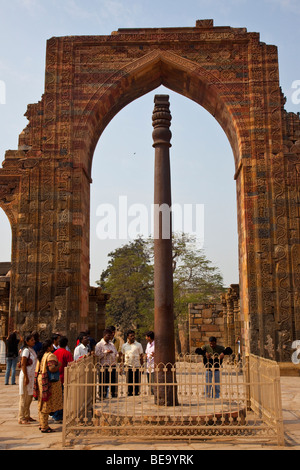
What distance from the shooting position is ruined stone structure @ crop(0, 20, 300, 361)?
36.6 ft

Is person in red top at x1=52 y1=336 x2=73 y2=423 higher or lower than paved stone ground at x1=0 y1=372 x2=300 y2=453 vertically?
higher

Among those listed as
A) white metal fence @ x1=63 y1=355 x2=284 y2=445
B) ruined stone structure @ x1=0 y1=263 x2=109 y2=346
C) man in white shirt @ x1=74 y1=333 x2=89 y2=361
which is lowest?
white metal fence @ x1=63 y1=355 x2=284 y2=445

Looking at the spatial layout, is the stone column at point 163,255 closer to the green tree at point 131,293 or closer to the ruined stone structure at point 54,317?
the ruined stone structure at point 54,317

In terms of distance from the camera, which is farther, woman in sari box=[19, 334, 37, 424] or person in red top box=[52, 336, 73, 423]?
person in red top box=[52, 336, 73, 423]

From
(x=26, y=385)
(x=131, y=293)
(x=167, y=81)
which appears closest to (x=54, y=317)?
(x=26, y=385)

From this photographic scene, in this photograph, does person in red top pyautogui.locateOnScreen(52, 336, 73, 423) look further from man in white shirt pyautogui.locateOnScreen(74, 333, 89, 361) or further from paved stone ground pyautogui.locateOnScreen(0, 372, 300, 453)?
man in white shirt pyautogui.locateOnScreen(74, 333, 89, 361)

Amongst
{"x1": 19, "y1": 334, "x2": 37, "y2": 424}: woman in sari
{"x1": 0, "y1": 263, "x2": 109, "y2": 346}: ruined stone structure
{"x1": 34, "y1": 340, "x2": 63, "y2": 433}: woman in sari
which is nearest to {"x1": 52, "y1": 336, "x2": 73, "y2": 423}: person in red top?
{"x1": 19, "y1": 334, "x2": 37, "y2": 424}: woman in sari

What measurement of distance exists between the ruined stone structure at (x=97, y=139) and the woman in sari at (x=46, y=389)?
5508 mm

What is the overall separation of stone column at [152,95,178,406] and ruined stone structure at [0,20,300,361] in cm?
546

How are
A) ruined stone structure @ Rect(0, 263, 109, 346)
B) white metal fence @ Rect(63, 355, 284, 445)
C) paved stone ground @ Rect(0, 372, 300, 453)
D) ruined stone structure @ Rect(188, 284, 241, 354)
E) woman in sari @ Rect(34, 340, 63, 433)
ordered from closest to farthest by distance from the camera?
1. paved stone ground @ Rect(0, 372, 300, 453)
2. white metal fence @ Rect(63, 355, 284, 445)
3. woman in sari @ Rect(34, 340, 63, 433)
4. ruined stone structure @ Rect(0, 263, 109, 346)
5. ruined stone structure @ Rect(188, 284, 241, 354)

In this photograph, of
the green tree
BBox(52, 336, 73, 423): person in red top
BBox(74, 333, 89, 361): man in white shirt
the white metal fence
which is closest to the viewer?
the white metal fence

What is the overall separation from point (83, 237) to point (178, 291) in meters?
14.8

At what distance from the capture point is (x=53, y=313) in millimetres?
11188

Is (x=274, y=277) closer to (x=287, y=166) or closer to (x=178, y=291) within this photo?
(x=287, y=166)
